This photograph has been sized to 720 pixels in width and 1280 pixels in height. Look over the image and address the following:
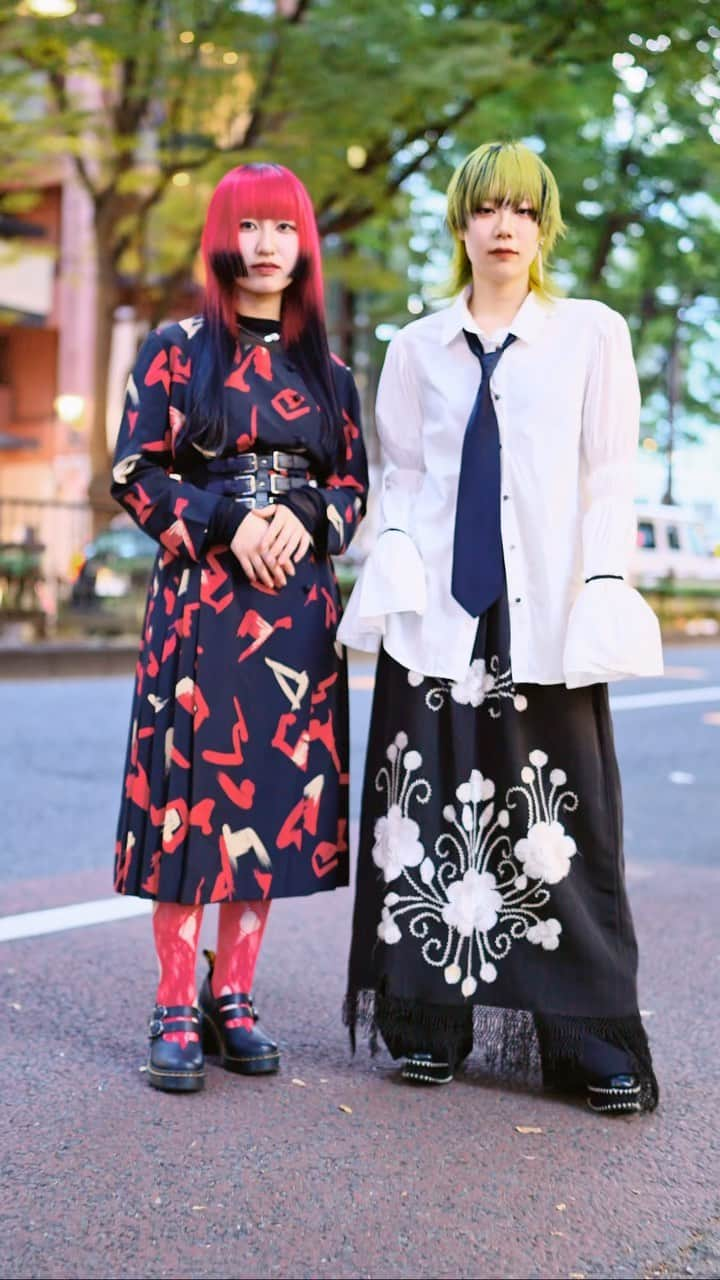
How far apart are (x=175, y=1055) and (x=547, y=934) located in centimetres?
78

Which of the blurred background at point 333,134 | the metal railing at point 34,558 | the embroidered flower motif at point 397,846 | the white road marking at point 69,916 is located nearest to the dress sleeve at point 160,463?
the embroidered flower motif at point 397,846

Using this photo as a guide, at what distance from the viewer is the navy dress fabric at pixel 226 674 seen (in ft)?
10.4

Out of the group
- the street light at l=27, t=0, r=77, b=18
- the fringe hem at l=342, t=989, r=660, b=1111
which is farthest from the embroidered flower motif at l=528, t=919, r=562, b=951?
the street light at l=27, t=0, r=77, b=18

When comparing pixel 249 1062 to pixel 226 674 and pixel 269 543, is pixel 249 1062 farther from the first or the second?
pixel 269 543

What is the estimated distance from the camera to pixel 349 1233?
2.42m

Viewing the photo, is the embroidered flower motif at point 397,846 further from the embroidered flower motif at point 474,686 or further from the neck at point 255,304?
the neck at point 255,304

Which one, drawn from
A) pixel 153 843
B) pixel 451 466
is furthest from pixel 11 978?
pixel 451 466

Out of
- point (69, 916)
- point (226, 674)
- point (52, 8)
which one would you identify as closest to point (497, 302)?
point (226, 674)

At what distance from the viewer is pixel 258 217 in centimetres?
322

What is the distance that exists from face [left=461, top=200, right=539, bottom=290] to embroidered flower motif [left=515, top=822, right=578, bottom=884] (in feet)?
3.66

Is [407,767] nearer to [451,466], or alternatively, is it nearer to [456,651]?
[456,651]

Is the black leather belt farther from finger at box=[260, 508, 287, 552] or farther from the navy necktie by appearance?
the navy necktie

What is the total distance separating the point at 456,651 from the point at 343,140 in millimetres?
13239

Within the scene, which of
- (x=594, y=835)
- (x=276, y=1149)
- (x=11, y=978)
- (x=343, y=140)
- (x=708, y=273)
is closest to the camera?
(x=276, y=1149)
